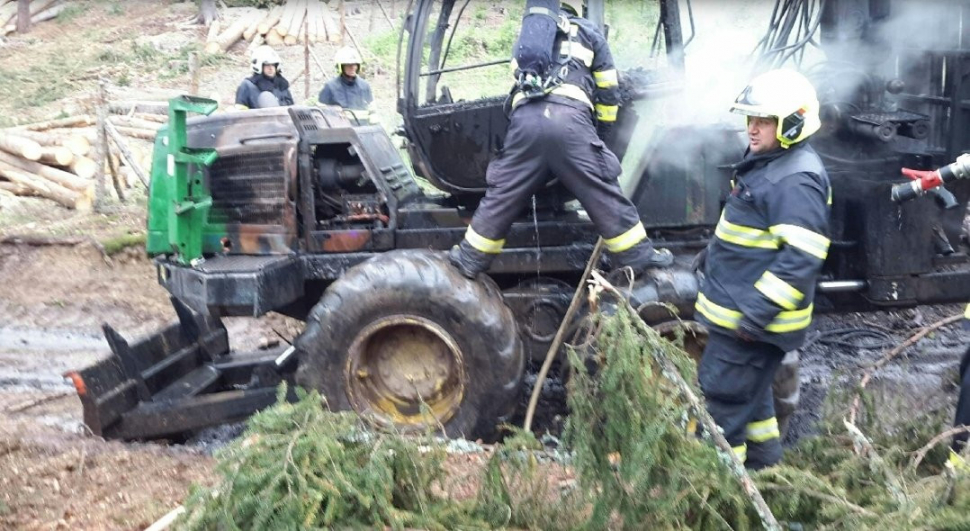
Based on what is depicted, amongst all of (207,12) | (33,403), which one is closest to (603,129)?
(33,403)

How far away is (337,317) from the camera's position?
5.11 m

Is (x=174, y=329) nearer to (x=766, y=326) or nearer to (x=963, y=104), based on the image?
(x=766, y=326)

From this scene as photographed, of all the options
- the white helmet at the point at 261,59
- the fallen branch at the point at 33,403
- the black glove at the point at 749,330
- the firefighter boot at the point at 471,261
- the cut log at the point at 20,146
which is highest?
the white helmet at the point at 261,59

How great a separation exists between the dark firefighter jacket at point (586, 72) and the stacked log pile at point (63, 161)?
7210 millimetres

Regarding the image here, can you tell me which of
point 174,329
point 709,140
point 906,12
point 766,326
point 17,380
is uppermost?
point 906,12

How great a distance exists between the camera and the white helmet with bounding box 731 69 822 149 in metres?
4.04

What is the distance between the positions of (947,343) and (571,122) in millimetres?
3337

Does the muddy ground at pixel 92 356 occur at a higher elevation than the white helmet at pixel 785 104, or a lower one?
lower

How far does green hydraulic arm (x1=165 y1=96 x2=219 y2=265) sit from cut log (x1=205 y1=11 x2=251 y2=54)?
1312cm

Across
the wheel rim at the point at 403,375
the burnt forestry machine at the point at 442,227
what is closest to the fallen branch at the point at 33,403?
the burnt forestry machine at the point at 442,227

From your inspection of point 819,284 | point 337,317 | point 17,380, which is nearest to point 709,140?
point 819,284

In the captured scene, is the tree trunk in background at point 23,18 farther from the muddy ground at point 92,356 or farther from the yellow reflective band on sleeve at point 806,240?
the yellow reflective band on sleeve at point 806,240

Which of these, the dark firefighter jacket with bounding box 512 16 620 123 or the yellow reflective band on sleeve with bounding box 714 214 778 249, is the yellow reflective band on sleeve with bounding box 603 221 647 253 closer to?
the dark firefighter jacket with bounding box 512 16 620 123

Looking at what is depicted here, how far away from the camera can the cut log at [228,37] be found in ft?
58.5
